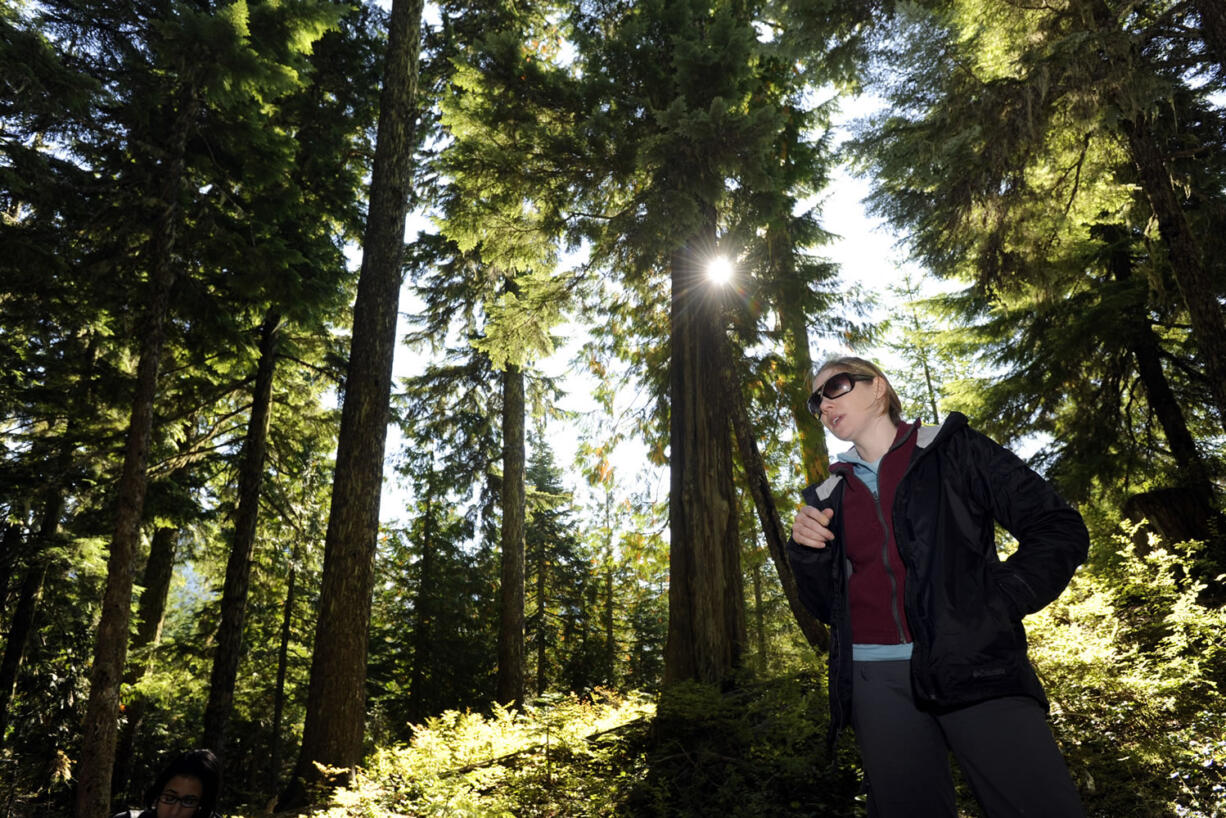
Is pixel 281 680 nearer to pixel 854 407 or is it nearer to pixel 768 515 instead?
pixel 768 515

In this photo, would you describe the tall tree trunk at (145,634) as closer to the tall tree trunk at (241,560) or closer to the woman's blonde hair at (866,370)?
the tall tree trunk at (241,560)

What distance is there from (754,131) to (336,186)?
948 cm

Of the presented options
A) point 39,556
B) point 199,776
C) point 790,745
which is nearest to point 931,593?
point 199,776

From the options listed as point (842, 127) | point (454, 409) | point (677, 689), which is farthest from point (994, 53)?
point (454, 409)

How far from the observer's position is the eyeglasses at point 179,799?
340 cm

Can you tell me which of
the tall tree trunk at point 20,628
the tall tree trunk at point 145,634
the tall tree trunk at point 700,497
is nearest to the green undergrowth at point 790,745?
the tall tree trunk at point 700,497

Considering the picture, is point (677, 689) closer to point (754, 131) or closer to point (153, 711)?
point (754, 131)

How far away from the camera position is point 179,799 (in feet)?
11.2

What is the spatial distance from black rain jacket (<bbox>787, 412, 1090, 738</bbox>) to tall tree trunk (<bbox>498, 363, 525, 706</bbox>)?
38.7 feet

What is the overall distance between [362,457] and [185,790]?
464cm

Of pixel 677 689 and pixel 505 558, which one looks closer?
pixel 677 689

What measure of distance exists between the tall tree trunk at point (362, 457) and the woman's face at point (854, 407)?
6.36 m

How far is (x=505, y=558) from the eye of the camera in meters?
14.0

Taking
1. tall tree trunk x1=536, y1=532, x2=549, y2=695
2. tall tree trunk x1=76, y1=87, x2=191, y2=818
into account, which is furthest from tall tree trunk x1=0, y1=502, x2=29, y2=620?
tall tree trunk x1=536, y1=532, x2=549, y2=695
